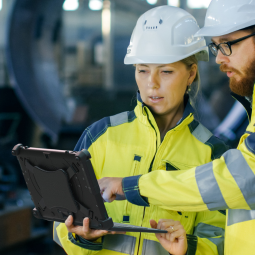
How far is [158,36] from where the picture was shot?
1507 millimetres

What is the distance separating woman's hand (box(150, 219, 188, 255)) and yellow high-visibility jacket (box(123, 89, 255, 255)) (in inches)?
3.3

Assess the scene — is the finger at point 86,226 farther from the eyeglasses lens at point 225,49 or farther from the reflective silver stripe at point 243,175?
the eyeglasses lens at point 225,49

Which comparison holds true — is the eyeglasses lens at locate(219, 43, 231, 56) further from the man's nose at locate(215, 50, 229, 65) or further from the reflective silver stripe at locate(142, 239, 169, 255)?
the reflective silver stripe at locate(142, 239, 169, 255)

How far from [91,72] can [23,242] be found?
7.66 feet

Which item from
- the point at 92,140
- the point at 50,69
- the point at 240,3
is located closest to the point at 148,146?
the point at 92,140

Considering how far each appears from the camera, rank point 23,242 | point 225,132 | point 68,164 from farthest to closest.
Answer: point 225,132, point 23,242, point 68,164

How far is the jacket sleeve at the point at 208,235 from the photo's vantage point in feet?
4.33

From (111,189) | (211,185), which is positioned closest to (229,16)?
(211,185)

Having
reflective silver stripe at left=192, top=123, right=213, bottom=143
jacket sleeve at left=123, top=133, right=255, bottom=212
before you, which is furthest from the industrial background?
jacket sleeve at left=123, top=133, right=255, bottom=212

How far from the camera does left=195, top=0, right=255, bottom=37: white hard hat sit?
4.30ft

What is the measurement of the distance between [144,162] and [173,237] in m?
0.30

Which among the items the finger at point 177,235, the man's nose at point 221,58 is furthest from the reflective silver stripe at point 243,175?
the man's nose at point 221,58

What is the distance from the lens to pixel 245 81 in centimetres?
132

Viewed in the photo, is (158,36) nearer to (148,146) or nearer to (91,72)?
(148,146)
